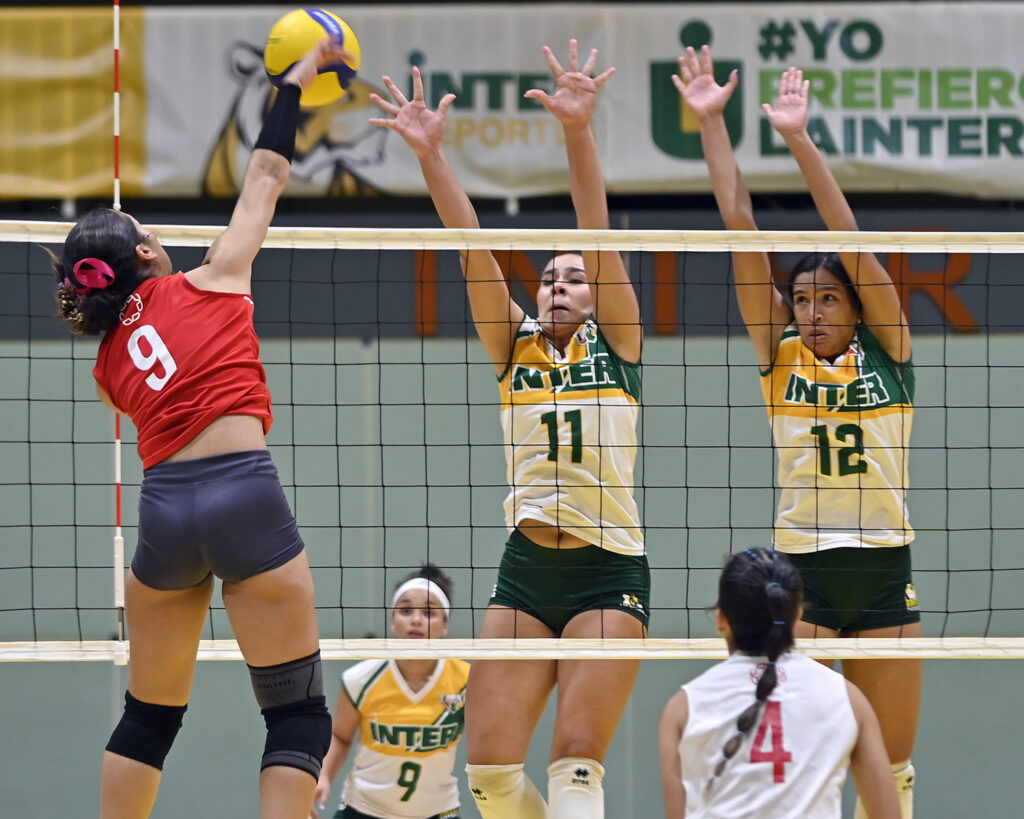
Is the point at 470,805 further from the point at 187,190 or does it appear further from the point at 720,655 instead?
the point at 187,190

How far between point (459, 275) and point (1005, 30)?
10.3 feet

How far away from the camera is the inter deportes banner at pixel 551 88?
262 inches

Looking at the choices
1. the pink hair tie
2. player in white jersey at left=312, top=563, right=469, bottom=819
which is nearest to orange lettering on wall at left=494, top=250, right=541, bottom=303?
player in white jersey at left=312, top=563, right=469, bottom=819

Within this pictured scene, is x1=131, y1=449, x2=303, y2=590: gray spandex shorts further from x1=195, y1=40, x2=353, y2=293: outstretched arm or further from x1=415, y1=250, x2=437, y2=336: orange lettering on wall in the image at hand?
x1=415, y1=250, x2=437, y2=336: orange lettering on wall

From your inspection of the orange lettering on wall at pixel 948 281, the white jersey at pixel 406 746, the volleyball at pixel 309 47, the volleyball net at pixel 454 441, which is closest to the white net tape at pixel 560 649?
the white jersey at pixel 406 746

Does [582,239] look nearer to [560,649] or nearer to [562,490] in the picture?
[562,490]

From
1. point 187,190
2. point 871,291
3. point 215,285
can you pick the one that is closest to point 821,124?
point 871,291

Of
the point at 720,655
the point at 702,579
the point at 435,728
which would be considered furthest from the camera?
the point at 702,579

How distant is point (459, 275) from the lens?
6988 millimetres

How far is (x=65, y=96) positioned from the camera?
6645 mm

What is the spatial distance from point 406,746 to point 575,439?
7.16 feet

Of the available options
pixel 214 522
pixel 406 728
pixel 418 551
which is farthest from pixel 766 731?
pixel 418 551

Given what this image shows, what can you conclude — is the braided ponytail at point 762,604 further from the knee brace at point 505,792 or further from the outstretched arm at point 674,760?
the knee brace at point 505,792

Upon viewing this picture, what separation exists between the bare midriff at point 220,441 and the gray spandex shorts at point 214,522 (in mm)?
17
